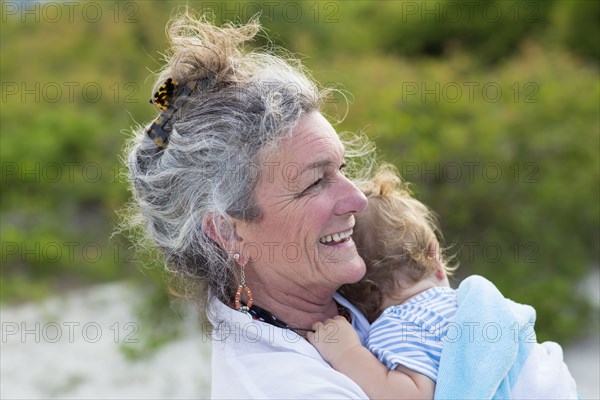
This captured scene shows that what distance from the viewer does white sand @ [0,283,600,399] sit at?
4.04 meters

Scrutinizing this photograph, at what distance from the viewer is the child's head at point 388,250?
232cm

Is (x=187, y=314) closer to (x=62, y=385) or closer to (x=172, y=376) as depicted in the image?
(x=172, y=376)

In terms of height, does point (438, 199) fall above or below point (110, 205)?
above

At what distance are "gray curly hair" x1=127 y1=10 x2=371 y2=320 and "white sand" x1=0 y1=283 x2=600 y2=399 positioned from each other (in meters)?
2.02

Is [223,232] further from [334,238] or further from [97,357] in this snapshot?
[97,357]

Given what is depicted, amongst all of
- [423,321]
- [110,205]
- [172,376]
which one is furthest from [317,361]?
[110,205]

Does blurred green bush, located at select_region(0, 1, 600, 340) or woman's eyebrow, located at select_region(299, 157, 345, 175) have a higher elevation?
woman's eyebrow, located at select_region(299, 157, 345, 175)

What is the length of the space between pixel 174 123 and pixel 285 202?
0.35 meters

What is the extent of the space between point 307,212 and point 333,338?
1.08ft

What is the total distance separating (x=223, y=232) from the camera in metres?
2.14

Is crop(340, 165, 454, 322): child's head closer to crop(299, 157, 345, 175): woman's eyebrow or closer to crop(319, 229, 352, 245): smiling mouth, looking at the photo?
crop(319, 229, 352, 245): smiling mouth

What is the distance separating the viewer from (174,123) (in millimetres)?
2066

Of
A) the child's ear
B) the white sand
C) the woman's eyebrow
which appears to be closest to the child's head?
the child's ear

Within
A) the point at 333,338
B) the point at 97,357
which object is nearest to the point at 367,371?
the point at 333,338
